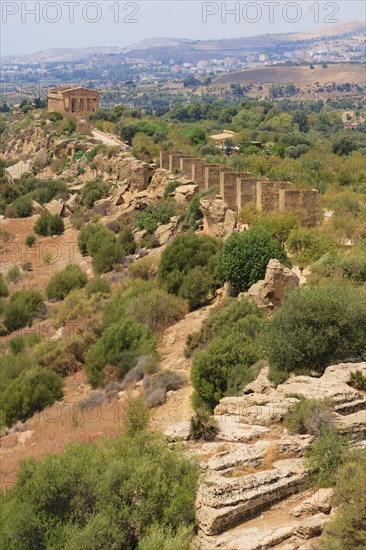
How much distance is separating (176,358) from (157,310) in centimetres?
236

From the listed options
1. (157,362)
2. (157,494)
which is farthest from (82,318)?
(157,494)

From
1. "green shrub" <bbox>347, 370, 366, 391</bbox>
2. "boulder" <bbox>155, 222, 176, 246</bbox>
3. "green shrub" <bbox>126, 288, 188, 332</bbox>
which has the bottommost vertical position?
"green shrub" <bbox>126, 288, 188, 332</bbox>

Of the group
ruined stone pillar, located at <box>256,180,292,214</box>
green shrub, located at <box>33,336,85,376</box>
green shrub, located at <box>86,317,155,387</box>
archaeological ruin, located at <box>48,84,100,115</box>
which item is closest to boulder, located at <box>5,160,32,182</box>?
archaeological ruin, located at <box>48,84,100,115</box>

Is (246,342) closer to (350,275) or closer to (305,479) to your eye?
(350,275)

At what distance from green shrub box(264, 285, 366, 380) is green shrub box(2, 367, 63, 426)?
540 centimetres

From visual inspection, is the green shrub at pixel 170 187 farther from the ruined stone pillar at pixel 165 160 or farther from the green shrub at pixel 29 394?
the green shrub at pixel 29 394

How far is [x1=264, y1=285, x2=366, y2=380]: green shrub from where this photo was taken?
1238 centimetres

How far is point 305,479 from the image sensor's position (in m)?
8.99

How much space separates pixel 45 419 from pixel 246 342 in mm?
4047

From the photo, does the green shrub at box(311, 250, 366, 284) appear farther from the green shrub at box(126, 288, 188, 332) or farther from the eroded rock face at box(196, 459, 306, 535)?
the eroded rock face at box(196, 459, 306, 535)

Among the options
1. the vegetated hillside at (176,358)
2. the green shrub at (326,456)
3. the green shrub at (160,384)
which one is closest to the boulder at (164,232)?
the vegetated hillside at (176,358)

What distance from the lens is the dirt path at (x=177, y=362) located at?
1318 centimetres

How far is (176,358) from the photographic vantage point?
16.4 metres

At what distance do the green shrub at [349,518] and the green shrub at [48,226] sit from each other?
26.1 m
